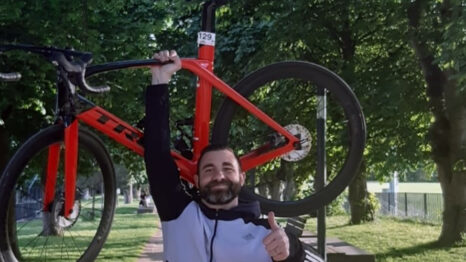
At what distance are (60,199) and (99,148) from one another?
29 cm

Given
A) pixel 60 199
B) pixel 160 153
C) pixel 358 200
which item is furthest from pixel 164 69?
pixel 358 200

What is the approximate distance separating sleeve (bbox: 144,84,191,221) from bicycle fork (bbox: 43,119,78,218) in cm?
33

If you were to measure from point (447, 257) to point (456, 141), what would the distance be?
2.16m

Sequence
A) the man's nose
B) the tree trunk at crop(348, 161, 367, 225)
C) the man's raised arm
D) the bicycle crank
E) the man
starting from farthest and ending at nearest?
the tree trunk at crop(348, 161, 367, 225)
the bicycle crank
the man's raised arm
the man's nose
the man

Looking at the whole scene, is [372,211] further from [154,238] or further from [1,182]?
[1,182]

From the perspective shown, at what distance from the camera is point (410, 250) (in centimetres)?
1339

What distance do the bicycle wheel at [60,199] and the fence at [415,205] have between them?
813 inches

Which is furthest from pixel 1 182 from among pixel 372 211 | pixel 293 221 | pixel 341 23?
pixel 372 211

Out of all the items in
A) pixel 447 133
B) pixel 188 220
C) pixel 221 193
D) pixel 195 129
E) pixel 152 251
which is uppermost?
pixel 447 133

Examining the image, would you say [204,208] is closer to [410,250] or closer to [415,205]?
[410,250]

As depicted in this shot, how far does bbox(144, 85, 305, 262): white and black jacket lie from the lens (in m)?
2.64

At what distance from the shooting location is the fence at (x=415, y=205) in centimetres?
2528

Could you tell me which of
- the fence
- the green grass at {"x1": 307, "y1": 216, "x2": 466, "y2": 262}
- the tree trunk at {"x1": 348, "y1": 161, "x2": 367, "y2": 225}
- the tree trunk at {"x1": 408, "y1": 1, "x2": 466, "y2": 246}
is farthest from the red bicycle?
the fence

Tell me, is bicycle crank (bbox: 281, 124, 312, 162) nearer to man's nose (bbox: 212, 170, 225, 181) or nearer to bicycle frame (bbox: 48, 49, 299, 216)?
bicycle frame (bbox: 48, 49, 299, 216)
